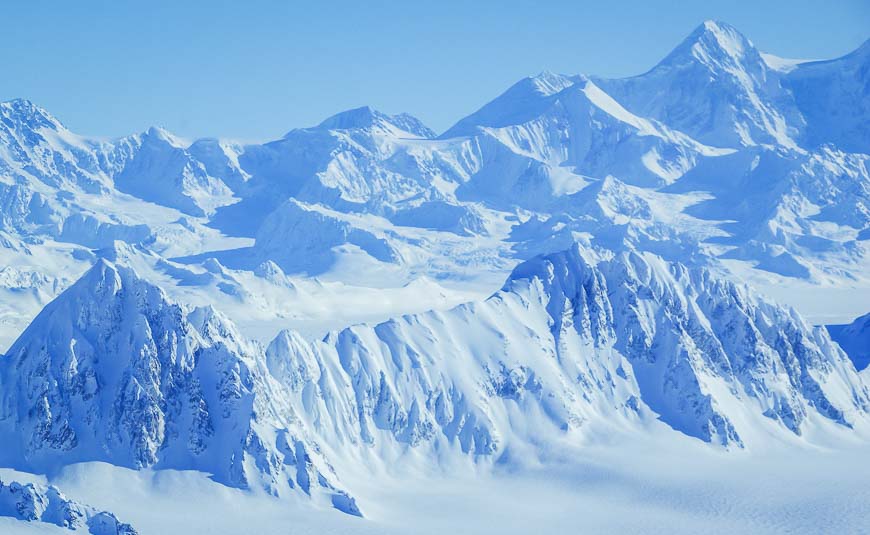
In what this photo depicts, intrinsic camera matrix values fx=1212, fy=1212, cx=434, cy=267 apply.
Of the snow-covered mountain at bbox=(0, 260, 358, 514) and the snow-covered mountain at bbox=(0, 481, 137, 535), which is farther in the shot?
the snow-covered mountain at bbox=(0, 260, 358, 514)

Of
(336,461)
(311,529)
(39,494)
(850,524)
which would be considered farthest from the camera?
(336,461)

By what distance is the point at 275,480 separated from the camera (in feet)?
567

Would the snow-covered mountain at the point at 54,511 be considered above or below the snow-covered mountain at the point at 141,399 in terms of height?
below

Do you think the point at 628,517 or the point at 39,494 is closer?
the point at 39,494

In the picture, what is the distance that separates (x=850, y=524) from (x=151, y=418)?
334 ft

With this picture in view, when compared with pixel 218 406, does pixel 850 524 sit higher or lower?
lower

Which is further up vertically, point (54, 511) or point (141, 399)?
point (141, 399)

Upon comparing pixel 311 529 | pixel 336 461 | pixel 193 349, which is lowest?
pixel 311 529

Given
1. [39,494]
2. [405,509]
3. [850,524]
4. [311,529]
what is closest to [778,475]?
[850,524]

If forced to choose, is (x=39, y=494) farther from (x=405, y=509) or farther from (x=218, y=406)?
(x=405, y=509)

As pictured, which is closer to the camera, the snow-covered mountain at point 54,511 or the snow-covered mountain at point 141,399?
the snow-covered mountain at point 54,511

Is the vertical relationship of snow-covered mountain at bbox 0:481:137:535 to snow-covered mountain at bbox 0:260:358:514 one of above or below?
below

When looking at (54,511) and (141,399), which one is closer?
(54,511)

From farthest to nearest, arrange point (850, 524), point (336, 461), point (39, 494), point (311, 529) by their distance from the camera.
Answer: point (336, 461) → point (850, 524) → point (311, 529) → point (39, 494)
